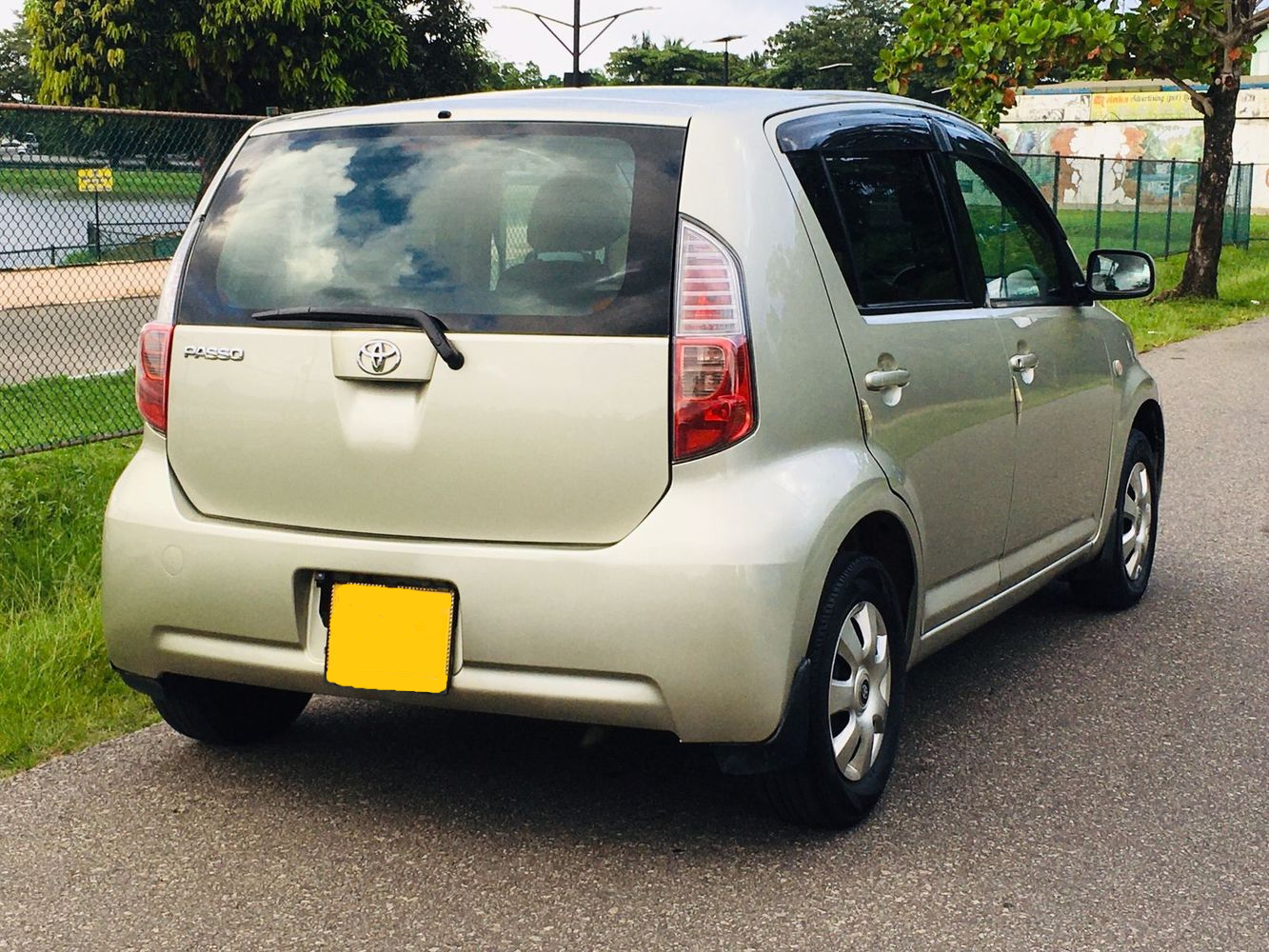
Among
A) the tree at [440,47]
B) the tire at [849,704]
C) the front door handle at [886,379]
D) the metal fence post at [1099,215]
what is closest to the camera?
the tire at [849,704]

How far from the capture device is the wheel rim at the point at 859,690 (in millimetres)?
3771

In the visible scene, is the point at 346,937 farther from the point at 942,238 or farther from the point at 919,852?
the point at 942,238

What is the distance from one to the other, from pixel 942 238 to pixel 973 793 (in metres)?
1.46

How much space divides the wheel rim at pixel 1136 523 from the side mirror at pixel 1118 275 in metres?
0.76

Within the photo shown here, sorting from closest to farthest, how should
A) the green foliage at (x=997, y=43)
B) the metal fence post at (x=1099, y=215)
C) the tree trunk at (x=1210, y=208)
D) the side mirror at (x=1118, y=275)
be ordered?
the side mirror at (x=1118, y=275) < the green foliage at (x=997, y=43) < the tree trunk at (x=1210, y=208) < the metal fence post at (x=1099, y=215)

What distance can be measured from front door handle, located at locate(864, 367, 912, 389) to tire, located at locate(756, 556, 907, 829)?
0.41 metres

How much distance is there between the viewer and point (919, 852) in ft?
12.2

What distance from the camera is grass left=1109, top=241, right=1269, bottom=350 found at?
17125 millimetres

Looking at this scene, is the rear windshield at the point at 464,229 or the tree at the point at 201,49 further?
the tree at the point at 201,49

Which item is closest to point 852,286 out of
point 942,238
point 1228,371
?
point 942,238

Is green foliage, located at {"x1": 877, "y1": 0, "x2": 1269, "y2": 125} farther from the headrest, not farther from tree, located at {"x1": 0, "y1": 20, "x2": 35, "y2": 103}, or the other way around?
tree, located at {"x1": 0, "y1": 20, "x2": 35, "y2": 103}

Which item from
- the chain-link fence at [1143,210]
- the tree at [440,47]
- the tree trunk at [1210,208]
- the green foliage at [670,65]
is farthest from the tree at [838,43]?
the tree trunk at [1210,208]

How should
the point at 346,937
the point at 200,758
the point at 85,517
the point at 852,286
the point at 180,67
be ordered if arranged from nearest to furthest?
the point at 346,937
the point at 852,286
the point at 200,758
the point at 85,517
the point at 180,67

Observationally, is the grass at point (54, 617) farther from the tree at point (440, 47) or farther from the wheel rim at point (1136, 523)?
the tree at point (440, 47)
